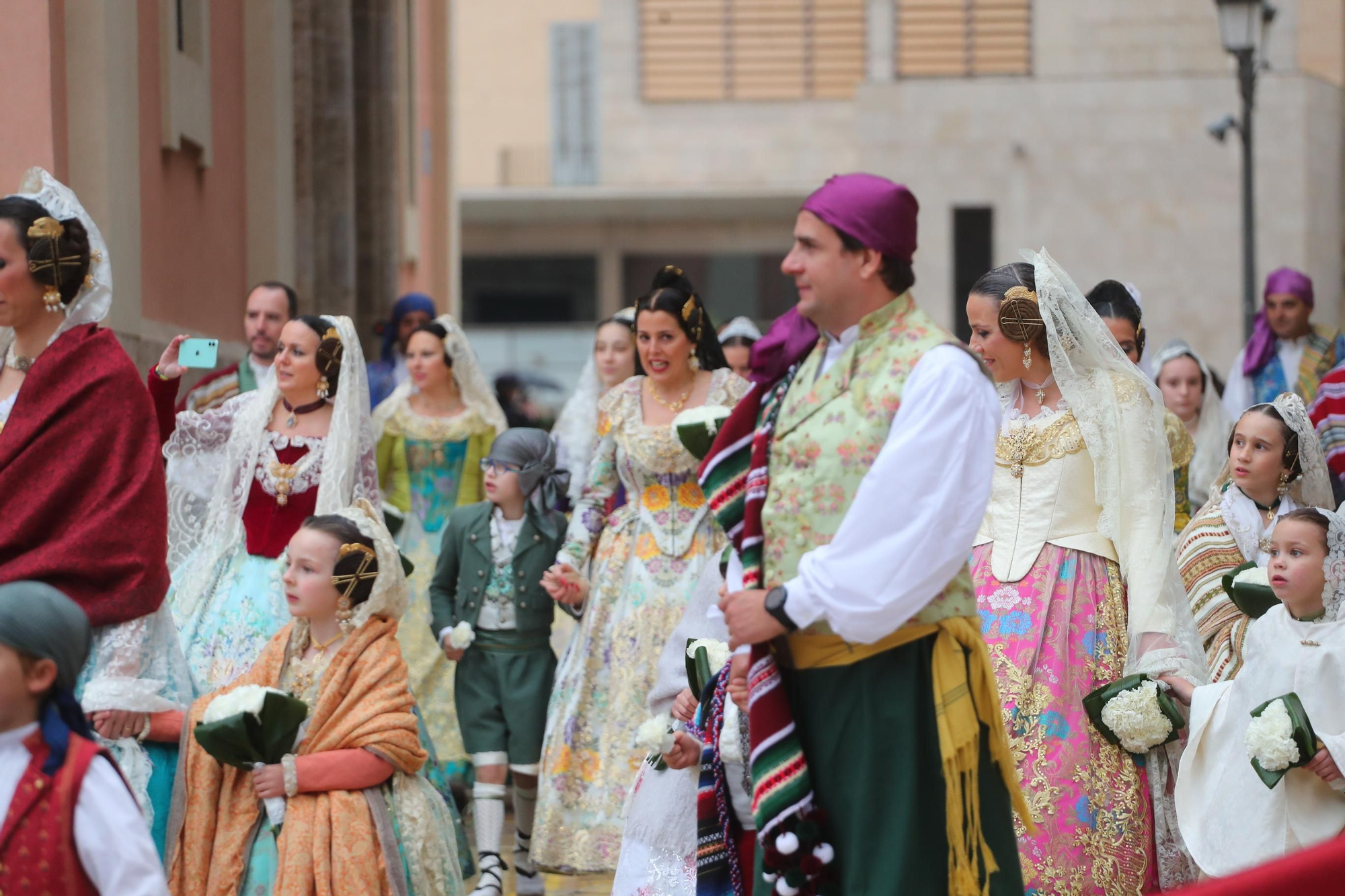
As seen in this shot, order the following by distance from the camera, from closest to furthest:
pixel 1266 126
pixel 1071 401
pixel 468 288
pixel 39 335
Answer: pixel 39 335 < pixel 1071 401 < pixel 1266 126 < pixel 468 288

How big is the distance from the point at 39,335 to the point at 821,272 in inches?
85.9

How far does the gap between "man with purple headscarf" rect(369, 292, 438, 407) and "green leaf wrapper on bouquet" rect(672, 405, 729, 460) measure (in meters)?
3.87

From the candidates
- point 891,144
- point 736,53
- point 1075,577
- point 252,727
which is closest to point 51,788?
point 252,727

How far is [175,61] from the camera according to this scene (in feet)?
28.5

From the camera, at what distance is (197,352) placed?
209 inches

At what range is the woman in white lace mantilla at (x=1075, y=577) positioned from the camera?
4.77 metres

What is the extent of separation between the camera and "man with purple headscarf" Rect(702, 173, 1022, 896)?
3.34 meters

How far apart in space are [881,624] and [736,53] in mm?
26512

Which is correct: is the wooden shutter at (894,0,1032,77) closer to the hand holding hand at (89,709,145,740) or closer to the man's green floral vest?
the hand holding hand at (89,709,145,740)

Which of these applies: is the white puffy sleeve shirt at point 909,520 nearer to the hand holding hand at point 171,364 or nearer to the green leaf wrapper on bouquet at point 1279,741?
the green leaf wrapper on bouquet at point 1279,741

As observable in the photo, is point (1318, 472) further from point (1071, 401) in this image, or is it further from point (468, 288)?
point (468, 288)

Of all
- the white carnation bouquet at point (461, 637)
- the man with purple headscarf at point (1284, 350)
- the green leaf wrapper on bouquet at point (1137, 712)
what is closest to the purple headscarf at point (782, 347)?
the green leaf wrapper on bouquet at point (1137, 712)

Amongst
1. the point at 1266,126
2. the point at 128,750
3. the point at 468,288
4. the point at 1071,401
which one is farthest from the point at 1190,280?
the point at 128,750

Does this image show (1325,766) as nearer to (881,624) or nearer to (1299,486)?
(1299,486)
